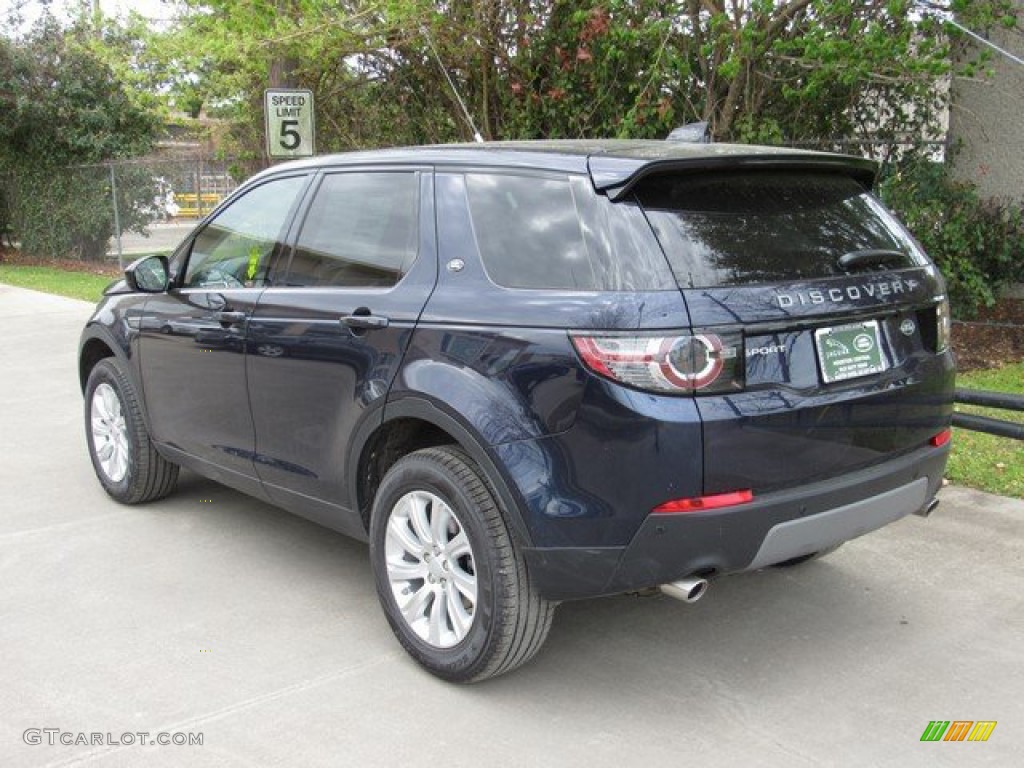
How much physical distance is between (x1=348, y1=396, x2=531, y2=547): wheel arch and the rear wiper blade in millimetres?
1352

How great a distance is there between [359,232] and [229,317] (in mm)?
813

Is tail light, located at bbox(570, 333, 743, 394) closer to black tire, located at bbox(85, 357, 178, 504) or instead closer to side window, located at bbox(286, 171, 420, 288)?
side window, located at bbox(286, 171, 420, 288)

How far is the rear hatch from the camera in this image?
9.87ft

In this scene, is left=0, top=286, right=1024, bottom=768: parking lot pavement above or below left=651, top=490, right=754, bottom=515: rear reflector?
below

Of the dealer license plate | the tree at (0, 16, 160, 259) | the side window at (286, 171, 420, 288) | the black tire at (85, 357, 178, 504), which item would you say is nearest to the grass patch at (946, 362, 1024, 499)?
the dealer license plate

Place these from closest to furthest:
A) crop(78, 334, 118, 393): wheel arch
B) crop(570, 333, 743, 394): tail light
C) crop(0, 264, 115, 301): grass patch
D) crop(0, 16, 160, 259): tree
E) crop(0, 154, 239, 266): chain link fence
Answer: crop(570, 333, 743, 394): tail light < crop(78, 334, 118, 393): wheel arch < crop(0, 264, 115, 301): grass patch < crop(0, 154, 239, 266): chain link fence < crop(0, 16, 160, 259): tree

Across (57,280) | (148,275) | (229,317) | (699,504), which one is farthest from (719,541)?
(57,280)

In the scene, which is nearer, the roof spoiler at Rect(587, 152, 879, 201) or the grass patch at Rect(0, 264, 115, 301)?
the roof spoiler at Rect(587, 152, 879, 201)

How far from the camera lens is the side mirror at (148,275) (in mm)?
4883

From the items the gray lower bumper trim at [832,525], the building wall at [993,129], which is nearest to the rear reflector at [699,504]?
the gray lower bumper trim at [832,525]

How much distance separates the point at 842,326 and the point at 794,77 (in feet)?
21.0

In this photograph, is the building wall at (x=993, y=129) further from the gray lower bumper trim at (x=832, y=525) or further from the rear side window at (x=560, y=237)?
the rear side window at (x=560, y=237)

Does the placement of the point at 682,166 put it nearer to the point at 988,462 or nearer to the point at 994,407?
the point at 994,407

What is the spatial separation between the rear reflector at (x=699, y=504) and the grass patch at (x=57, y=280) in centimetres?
1346
